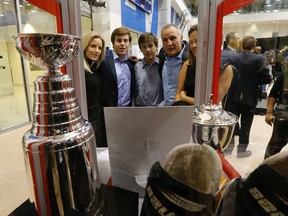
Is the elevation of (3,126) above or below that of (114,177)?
below

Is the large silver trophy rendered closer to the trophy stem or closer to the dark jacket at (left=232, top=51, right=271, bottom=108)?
the trophy stem

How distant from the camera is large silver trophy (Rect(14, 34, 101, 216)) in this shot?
26 cm

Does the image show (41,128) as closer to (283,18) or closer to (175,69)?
(175,69)

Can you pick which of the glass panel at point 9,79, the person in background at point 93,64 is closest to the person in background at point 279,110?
the person in background at point 93,64

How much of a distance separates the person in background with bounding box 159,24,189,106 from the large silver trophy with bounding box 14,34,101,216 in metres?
0.87

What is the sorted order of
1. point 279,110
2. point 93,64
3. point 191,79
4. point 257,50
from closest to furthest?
point 191,79 < point 279,110 < point 93,64 < point 257,50

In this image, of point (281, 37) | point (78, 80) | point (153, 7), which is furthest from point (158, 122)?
point (153, 7)

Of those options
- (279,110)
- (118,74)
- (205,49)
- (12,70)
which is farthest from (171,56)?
(12,70)

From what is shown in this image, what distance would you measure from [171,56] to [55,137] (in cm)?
99

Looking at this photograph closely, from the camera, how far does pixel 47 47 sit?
0.87 ft

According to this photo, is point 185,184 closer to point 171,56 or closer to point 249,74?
point 171,56

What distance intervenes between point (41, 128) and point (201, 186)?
203 mm

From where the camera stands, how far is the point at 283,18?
144 centimetres

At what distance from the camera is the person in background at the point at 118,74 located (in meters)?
1.27
